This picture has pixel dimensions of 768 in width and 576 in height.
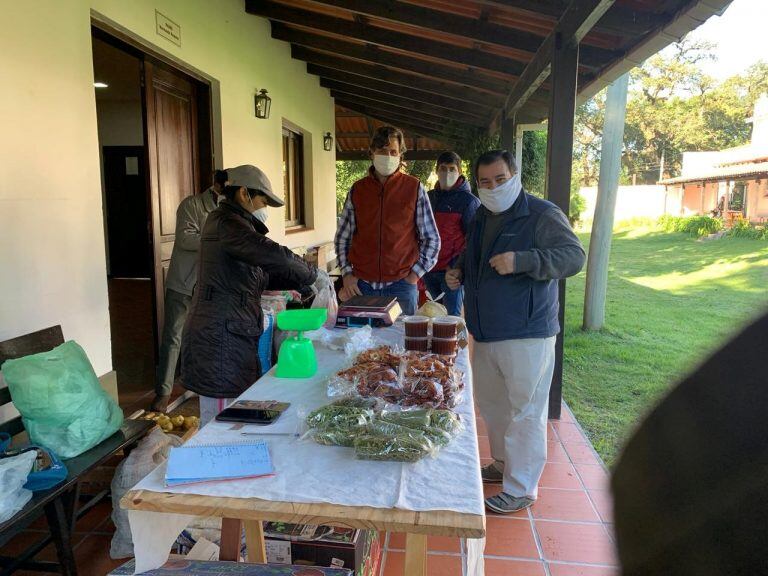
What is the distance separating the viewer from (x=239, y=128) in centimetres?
530

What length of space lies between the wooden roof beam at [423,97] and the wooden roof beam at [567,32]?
2849 mm

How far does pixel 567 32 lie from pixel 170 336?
3.32 metres

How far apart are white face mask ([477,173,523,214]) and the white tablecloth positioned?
51.5 inches

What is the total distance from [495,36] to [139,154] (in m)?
7.10

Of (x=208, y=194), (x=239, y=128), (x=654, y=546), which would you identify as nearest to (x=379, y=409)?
(x=654, y=546)

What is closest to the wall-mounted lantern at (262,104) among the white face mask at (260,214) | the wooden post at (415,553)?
the white face mask at (260,214)

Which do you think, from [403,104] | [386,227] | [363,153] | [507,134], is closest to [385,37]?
[507,134]

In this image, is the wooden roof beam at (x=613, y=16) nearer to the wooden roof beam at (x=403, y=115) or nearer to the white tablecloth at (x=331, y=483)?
the white tablecloth at (x=331, y=483)

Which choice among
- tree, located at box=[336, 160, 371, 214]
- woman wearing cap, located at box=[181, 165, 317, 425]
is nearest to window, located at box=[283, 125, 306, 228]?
woman wearing cap, located at box=[181, 165, 317, 425]

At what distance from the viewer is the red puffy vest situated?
3141 mm

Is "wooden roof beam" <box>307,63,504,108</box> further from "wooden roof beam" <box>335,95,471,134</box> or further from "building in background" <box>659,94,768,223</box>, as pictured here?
"building in background" <box>659,94,768,223</box>

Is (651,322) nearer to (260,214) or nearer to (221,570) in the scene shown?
(260,214)

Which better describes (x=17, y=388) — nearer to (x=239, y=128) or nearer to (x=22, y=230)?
(x=22, y=230)

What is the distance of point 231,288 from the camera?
247 cm
